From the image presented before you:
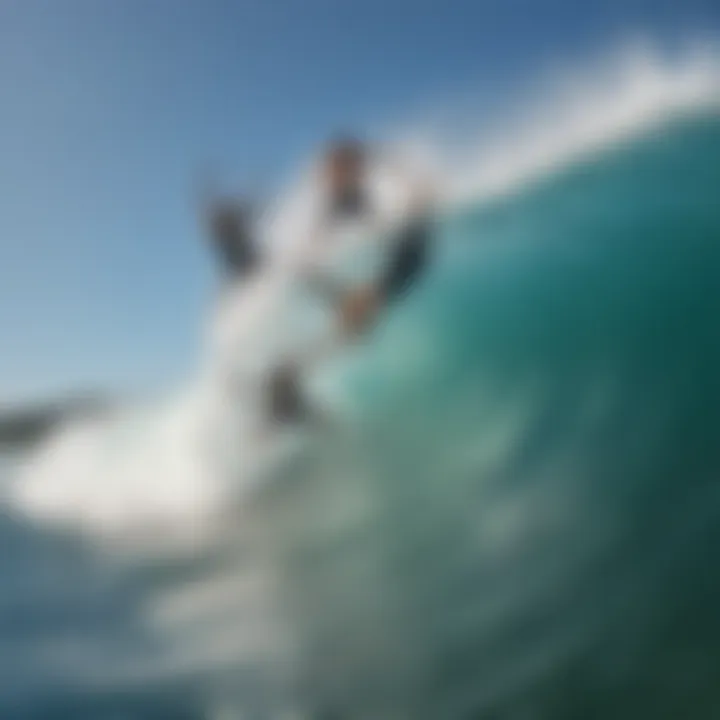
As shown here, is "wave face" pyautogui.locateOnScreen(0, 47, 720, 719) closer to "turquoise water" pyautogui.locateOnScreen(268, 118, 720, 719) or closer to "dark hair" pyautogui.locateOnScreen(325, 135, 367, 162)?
"turquoise water" pyautogui.locateOnScreen(268, 118, 720, 719)

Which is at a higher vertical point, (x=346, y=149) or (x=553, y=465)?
(x=346, y=149)

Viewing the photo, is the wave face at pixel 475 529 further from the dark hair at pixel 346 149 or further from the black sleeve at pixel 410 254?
the dark hair at pixel 346 149

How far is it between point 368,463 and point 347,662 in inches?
8.5

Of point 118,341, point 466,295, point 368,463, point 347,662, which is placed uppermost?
point 118,341

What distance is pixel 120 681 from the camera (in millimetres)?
1284

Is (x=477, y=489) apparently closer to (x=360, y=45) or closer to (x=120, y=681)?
(x=120, y=681)

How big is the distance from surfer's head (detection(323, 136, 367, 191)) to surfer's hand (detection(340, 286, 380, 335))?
125 millimetres

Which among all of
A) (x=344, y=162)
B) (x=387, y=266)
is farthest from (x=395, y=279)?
(x=344, y=162)

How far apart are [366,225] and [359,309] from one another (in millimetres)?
97

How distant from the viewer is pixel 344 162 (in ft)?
4.52

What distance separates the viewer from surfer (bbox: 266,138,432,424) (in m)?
1.34

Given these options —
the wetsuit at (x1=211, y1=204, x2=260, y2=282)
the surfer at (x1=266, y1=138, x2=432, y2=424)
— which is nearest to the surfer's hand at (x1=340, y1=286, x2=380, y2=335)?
the surfer at (x1=266, y1=138, x2=432, y2=424)

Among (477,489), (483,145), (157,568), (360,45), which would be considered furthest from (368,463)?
(360,45)

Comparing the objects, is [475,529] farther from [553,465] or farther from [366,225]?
[366,225]
